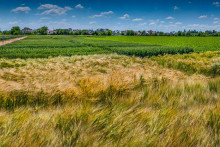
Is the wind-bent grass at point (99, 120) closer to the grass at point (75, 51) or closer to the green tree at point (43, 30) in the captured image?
the grass at point (75, 51)

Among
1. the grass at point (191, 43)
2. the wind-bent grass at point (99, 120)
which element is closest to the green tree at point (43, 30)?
the grass at point (191, 43)

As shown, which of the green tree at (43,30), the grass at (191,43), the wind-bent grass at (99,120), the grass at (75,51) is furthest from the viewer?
the green tree at (43,30)

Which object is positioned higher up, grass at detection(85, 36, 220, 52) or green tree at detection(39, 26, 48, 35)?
green tree at detection(39, 26, 48, 35)

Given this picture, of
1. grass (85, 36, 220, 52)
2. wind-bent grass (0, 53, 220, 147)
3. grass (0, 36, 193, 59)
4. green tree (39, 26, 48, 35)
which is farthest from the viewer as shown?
green tree (39, 26, 48, 35)

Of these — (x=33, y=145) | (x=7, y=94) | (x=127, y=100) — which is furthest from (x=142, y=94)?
(x=7, y=94)

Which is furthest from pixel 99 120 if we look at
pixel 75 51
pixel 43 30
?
pixel 43 30

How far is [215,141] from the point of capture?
119 centimetres

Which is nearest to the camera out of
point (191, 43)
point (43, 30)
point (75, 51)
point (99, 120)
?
point (99, 120)

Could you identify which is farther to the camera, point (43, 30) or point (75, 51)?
point (43, 30)

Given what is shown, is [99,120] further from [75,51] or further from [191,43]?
[191,43]

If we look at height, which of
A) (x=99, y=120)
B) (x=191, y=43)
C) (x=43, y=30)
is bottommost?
(x=99, y=120)

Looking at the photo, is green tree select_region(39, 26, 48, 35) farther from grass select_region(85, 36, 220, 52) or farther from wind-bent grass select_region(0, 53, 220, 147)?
wind-bent grass select_region(0, 53, 220, 147)

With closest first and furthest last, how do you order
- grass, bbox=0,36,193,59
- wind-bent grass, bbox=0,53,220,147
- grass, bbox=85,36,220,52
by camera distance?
wind-bent grass, bbox=0,53,220,147 → grass, bbox=0,36,193,59 → grass, bbox=85,36,220,52

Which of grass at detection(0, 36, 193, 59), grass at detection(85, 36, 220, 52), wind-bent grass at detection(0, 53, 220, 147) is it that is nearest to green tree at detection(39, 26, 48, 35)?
grass at detection(85, 36, 220, 52)
